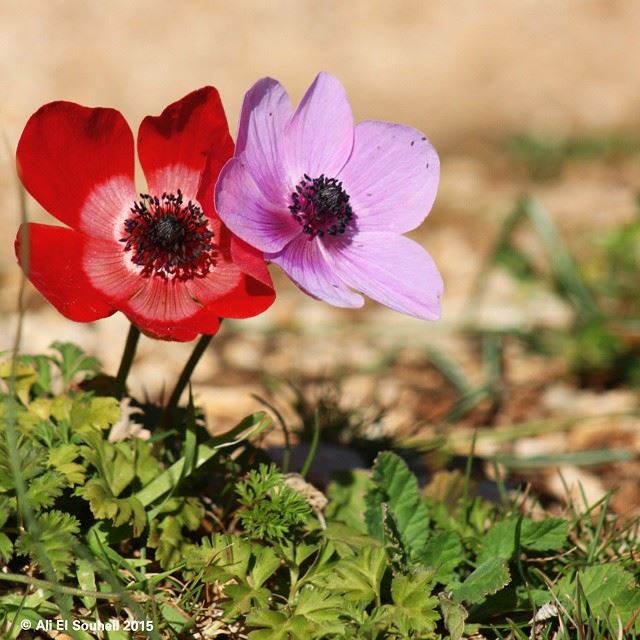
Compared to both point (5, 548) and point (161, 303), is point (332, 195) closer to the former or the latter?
point (161, 303)

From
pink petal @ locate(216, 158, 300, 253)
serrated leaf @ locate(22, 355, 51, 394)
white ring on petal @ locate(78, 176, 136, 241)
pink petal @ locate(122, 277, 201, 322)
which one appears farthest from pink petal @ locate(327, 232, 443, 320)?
serrated leaf @ locate(22, 355, 51, 394)

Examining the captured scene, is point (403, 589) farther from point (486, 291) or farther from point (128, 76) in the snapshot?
point (128, 76)

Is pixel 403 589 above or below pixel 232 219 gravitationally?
below

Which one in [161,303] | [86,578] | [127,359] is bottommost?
[86,578]

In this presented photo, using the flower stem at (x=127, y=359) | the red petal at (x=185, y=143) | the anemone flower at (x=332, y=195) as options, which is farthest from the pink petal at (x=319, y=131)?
the flower stem at (x=127, y=359)

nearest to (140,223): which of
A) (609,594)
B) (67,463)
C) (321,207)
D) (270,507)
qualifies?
(321,207)

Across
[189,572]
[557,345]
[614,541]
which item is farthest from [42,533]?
[557,345]

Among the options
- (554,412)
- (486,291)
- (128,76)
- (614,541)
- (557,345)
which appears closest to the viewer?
(614,541)

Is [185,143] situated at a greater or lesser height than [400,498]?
greater
